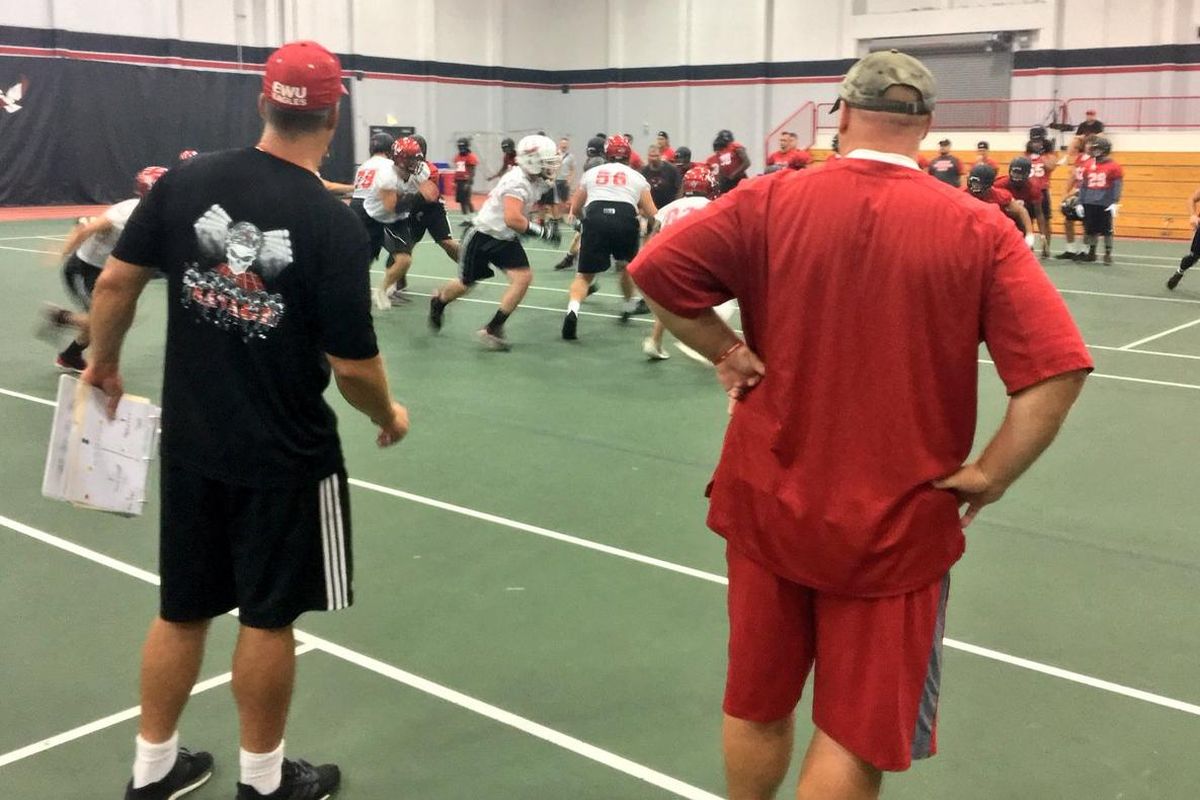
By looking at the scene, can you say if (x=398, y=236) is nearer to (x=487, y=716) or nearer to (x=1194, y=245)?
(x=487, y=716)

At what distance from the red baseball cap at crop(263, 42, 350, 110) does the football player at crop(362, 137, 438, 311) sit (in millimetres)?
9214

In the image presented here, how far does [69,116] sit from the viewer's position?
2653cm

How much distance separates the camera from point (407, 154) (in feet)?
38.8

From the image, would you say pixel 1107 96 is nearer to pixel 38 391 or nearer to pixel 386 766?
pixel 38 391

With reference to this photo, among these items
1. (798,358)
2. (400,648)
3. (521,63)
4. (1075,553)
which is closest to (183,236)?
(798,358)

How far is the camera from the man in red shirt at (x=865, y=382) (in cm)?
215

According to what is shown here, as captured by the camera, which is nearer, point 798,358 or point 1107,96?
point 798,358

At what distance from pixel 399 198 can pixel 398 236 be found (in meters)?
0.42

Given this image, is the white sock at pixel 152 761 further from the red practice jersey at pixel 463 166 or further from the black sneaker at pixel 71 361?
the red practice jersey at pixel 463 166

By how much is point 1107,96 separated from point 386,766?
28.6m

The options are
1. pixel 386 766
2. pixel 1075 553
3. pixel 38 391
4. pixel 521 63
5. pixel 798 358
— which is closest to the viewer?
pixel 798 358

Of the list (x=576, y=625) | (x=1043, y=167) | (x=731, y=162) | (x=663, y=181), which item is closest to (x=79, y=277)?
(x=576, y=625)

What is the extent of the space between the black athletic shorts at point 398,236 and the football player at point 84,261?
4.10 metres

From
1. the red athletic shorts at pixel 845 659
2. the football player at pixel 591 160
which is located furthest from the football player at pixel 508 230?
the red athletic shorts at pixel 845 659
